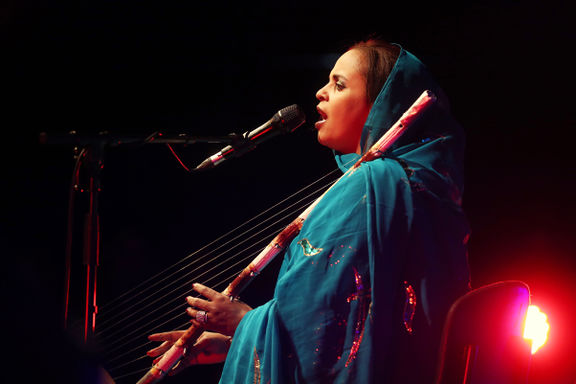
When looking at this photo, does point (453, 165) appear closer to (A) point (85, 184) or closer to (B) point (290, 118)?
(B) point (290, 118)

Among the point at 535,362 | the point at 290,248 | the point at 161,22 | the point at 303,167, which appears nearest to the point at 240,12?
the point at 161,22

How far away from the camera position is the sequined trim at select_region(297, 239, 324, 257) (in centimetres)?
116

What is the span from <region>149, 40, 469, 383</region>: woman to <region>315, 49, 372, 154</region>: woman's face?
0.13m

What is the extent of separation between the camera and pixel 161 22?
233 centimetres

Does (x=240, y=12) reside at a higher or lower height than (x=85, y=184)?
higher

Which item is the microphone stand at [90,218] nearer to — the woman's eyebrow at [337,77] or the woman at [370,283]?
the woman at [370,283]

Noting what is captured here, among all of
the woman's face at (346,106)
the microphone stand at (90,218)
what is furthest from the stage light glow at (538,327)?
the microphone stand at (90,218)

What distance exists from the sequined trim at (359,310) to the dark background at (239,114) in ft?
4.46

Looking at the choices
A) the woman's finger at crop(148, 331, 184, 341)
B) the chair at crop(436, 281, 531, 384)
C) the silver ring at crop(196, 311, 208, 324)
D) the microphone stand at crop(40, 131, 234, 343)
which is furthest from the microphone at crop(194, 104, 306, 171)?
the chair at crop(436, 281, 531, 384)

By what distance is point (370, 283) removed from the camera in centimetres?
113

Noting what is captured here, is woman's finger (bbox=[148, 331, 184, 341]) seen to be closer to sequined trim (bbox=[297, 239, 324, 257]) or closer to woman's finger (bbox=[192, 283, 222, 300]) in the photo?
woman's finger (bbox=[192, 283, 222, 300])

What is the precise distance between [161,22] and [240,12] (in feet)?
1.35

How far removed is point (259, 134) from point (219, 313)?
0.51 meters

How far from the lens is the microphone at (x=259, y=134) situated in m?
1.35
